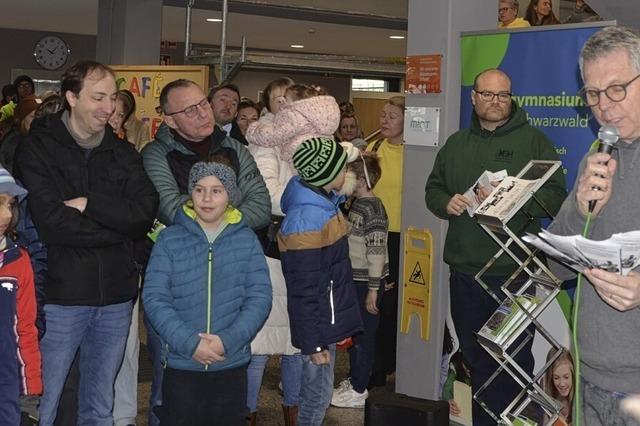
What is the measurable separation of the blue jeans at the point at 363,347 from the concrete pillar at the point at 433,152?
17 centimetres

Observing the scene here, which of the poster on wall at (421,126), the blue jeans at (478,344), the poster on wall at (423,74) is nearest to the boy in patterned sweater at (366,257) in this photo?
the poster on wall at (421,126)

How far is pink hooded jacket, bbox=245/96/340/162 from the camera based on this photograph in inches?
162

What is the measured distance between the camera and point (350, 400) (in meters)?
5.16

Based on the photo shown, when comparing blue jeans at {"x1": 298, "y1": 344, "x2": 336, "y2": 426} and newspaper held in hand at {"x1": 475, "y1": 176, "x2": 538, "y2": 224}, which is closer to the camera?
newspaper held in hand at {"x1": 475, "y1": 176, "x2": 538, "y2": 224}

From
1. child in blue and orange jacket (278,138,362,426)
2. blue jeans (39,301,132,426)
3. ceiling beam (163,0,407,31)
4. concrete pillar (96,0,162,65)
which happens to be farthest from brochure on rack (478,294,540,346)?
ceiling beam (163,0,407,31)

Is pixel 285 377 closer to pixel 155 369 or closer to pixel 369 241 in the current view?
pixel 155 369

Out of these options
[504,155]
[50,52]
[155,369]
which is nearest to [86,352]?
[155,369]

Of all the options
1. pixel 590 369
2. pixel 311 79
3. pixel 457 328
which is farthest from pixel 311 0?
pixel 590 369

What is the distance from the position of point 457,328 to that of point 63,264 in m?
1.95

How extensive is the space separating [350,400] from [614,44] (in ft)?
11.0

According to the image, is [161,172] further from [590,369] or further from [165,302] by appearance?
[590,369]

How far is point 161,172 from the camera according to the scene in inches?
150

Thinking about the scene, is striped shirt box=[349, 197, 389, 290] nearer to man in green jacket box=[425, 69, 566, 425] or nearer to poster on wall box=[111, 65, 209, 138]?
man in green jacket box=[425, 69, 566, 425]

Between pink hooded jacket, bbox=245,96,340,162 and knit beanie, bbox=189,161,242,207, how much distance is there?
552 mm
